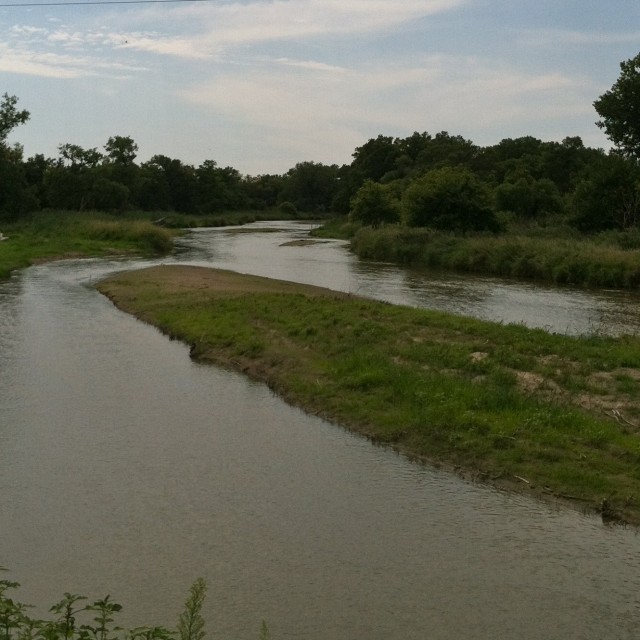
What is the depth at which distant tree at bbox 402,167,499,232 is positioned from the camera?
51.1m

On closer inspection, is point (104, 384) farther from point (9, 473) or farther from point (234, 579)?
point (234, 579)

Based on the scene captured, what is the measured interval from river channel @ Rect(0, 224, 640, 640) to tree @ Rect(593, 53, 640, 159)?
153 feet

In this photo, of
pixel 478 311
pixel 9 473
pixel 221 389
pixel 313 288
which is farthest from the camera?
pixel 313 288

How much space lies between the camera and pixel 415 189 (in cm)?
5488

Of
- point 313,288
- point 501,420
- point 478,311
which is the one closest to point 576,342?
point 501,420

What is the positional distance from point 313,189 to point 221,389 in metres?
157

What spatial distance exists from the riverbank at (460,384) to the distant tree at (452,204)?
29087 millimetres

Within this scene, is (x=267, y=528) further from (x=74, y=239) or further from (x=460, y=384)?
(x=74, y=239)

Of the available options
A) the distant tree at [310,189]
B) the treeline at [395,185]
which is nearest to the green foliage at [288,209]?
the treeline at [395,185]

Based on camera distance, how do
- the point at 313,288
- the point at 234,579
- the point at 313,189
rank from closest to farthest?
the point at 234,579 → the point at 313,288 → the point at 313,189

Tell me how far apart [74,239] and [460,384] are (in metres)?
44.2

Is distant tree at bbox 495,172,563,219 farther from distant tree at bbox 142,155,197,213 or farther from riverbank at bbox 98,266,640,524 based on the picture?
distant tree at bbox 142,155,197,213

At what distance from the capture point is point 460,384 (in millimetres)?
14336

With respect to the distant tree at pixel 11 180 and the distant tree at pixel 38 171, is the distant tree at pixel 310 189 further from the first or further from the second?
the distant tree at pixel 11 180
